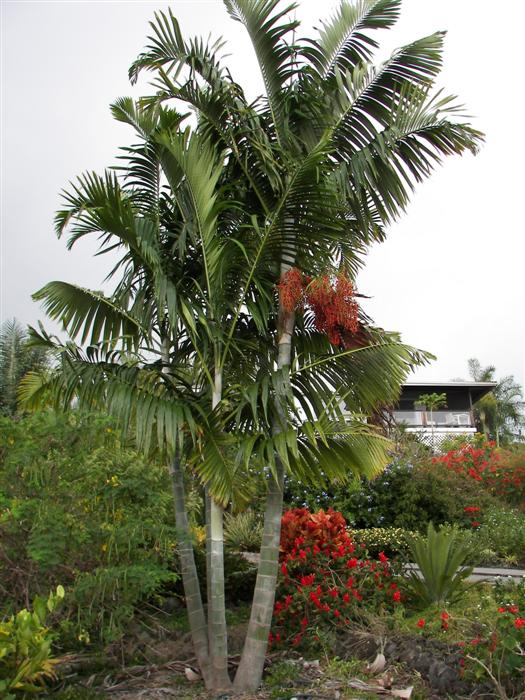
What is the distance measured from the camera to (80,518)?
5758mm

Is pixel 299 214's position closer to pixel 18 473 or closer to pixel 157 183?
pixel 157 183

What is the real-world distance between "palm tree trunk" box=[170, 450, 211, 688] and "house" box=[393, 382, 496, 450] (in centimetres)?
1987

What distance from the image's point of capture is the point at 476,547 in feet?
25.3

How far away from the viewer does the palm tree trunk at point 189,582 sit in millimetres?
5684

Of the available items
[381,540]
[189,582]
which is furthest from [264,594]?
[381,540]

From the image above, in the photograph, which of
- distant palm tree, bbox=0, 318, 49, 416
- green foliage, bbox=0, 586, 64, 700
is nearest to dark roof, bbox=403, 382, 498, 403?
distant palm tree, bbox=0, 318, 49, 416

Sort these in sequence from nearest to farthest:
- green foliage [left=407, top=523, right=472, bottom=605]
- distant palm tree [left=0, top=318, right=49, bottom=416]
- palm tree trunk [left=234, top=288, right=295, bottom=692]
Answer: palm tree trunk [left=234, top=288, right=295, bottom=692], green foliage [left=407, top=523, right=472, bottom=605], distant palm tree [left=0, top=318, right=49, bottom=416]

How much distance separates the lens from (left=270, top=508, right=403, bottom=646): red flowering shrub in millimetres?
6574

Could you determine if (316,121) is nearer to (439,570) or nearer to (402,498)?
(439,570)

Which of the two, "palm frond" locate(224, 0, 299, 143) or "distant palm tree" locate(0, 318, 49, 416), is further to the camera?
"distant palm tree" locate(0, 318, 49, 416)

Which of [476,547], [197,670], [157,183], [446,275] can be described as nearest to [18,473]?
[197,670]

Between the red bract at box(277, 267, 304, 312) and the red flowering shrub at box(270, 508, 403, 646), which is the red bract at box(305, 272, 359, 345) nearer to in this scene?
the red bract at box(277, 267, 304, 312)

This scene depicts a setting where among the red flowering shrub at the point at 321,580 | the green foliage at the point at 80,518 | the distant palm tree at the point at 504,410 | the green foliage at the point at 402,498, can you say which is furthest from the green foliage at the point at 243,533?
the distant palm tree at the point at 504,410

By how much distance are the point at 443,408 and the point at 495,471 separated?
49.3 feet
